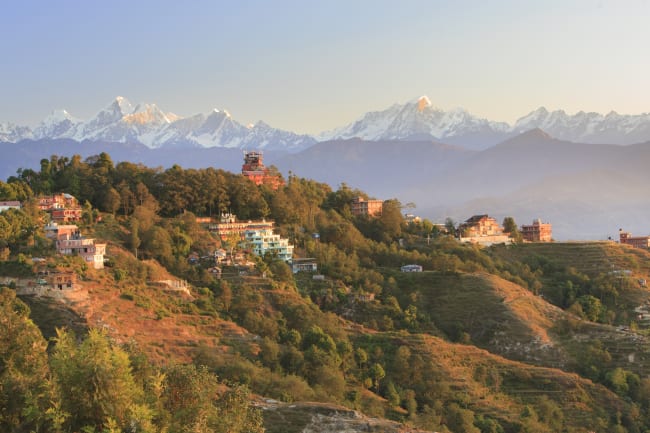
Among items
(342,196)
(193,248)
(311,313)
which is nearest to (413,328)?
(311,313)

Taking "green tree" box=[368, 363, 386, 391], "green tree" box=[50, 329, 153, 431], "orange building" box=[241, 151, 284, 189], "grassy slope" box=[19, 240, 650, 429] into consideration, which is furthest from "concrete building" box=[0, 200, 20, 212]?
"green tree" box=[50, 329, 153, 431]

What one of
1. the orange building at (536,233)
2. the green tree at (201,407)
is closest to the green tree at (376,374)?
the green tree at (201,407)

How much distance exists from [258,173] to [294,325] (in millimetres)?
29996

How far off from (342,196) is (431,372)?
34.6m

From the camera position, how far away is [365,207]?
7444 cm

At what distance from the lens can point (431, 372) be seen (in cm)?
4356

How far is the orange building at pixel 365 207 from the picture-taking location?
7425cm

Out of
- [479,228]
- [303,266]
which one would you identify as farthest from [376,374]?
[479,228]

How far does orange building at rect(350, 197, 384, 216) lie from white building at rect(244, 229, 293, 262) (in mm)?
15534

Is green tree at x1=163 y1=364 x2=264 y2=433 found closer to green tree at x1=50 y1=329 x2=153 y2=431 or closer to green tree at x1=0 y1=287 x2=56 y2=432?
green tree at x1=50 y1=329 x2=153 y2=431

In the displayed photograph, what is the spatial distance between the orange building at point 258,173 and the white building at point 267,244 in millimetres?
14072

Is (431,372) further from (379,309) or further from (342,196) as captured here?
(342,196)

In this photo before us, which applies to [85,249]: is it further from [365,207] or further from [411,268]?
[365,207]

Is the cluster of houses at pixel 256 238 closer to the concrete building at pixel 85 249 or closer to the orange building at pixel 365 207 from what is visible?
the concrete building at pixel 85 249
